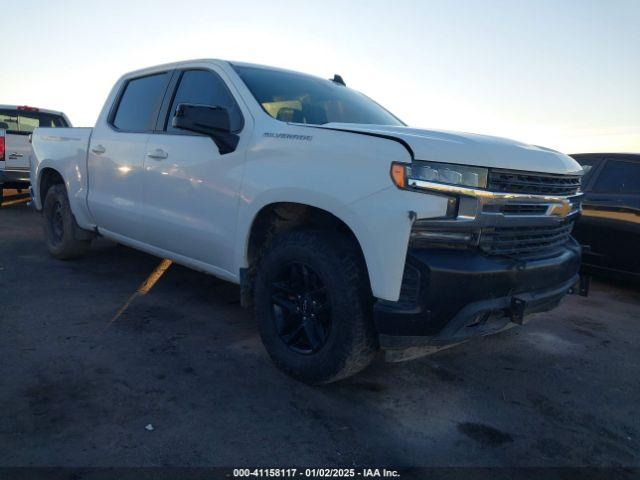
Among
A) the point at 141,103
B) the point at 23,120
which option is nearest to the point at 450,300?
the point at 141,103

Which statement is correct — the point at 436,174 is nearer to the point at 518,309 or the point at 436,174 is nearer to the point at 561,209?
the point at 518,309

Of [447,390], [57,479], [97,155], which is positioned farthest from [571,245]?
[97,155]

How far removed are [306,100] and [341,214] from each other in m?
1.43

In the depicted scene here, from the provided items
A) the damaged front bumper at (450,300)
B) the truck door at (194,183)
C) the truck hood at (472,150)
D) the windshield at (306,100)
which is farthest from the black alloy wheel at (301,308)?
the windshield at (306,100)

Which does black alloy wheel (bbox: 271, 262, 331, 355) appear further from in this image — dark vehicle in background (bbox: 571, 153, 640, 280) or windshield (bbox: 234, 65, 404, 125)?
dark vehicle in background (bbox: 571, 153, 640, 280)

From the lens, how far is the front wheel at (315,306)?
267cm

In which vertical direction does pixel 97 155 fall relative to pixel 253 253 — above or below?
above

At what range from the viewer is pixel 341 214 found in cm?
265

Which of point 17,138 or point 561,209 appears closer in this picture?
point 561,209

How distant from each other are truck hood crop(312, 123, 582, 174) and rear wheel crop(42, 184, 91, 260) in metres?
3.67

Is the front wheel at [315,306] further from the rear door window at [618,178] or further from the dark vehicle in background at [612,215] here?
the rear door window at [618,178]

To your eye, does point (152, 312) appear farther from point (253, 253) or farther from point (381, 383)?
point (381, 383)

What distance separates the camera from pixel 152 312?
419 cm

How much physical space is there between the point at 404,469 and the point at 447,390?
90cm
